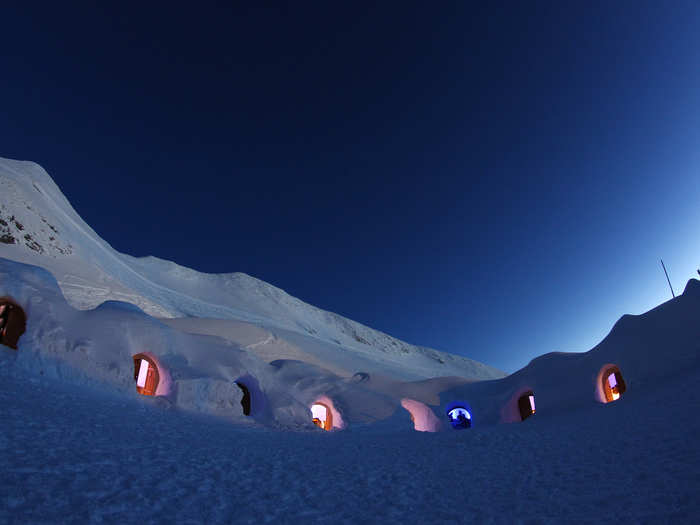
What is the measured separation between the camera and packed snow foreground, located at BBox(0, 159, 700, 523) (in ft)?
14.3

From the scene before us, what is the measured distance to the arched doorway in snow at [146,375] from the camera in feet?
39.7

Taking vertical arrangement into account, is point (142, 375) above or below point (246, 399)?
above

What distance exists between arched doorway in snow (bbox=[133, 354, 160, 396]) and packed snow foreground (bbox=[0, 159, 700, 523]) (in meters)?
0.10

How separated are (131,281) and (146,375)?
1964cm

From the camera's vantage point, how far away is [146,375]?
1414cm

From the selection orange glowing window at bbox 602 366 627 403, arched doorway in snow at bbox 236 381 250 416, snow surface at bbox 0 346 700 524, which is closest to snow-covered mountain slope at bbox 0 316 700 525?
snow surface at bbox 0 346 700 524

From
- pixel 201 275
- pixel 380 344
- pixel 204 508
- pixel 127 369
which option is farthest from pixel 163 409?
pixel 380 344

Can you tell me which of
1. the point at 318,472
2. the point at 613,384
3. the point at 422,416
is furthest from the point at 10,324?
the point at 613,384

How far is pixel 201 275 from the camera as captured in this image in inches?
2068

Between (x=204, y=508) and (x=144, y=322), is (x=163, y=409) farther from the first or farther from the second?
(x=204, y=508)

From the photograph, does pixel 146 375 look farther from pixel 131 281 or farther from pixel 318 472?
pixel 131 281

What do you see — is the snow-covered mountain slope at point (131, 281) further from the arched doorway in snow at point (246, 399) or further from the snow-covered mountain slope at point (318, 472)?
the snow-covered mountain slope at point (318, 472)

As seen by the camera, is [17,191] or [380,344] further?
[380,344]

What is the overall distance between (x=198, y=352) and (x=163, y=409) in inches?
139
